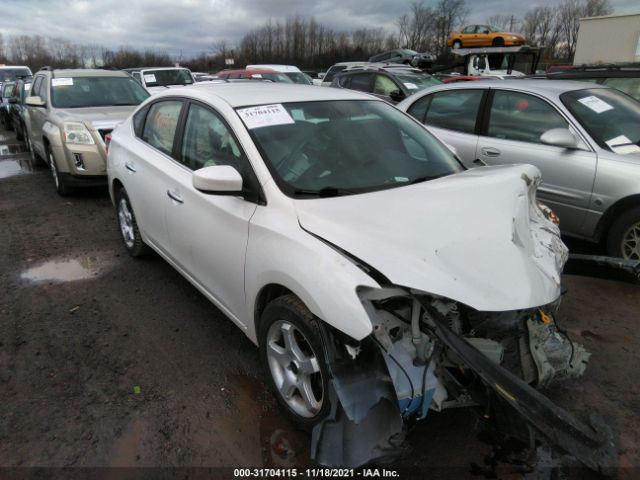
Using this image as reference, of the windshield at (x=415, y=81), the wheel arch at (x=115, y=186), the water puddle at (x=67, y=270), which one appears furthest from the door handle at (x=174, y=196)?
the windshield at (x=415, y=81)

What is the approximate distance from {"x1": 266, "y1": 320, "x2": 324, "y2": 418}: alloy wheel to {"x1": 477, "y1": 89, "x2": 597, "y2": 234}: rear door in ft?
10.7

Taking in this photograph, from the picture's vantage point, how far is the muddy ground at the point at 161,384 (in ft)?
7.74

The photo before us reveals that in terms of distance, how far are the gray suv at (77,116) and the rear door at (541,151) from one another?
16.7 ft

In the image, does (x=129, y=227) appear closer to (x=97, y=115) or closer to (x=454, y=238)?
(x=97, y=115)

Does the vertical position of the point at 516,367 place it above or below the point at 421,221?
below

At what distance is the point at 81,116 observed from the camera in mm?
6766

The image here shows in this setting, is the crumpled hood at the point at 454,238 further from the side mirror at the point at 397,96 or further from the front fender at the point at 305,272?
the side mirror at the point at 397,96

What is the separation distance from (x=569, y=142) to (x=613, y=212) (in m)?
0.73

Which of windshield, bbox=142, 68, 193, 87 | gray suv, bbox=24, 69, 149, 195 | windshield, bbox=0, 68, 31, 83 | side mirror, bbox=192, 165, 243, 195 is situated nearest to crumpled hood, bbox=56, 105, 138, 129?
gray suv, bbox=24, 69, 149, 195

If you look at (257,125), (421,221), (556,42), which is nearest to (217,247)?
(257,125)

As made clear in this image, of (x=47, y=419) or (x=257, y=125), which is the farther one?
(x=257, y=125)

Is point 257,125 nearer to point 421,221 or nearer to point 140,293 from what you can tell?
point 421,221

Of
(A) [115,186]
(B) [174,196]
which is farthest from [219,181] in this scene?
(A) [115,186]

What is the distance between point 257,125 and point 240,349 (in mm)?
1525
